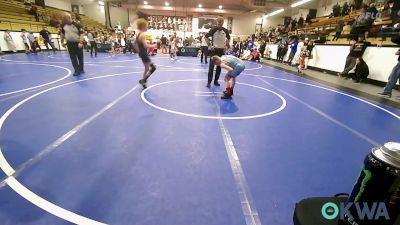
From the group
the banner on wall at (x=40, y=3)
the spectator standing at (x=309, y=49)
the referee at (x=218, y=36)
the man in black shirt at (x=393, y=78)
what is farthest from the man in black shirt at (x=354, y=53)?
the banner on wall at (x=40, y=3)

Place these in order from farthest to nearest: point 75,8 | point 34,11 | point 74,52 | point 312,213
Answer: point 75,8, point 34,11, point 74,52, point 312,213

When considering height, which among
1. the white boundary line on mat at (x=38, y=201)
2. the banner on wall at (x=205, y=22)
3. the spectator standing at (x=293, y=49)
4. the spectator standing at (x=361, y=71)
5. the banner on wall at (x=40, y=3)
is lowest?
the white boundary line on mat at (x=38, y=201)

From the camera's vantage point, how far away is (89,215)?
6.59ft

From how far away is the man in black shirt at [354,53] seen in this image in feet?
32.5

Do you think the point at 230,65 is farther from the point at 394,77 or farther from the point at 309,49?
the point at 309,49

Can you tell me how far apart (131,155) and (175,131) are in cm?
97

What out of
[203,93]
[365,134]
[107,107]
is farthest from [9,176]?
[365,134]

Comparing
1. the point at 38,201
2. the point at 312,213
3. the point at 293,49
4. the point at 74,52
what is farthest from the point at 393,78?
the point at 74,52

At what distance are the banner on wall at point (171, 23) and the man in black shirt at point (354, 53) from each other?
29139mm

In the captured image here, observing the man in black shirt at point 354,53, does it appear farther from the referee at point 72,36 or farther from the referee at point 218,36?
the referee at point 72,36

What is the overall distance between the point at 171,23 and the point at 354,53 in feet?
100

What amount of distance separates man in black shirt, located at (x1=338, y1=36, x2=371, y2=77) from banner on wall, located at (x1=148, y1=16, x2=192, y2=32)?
95.6 ft

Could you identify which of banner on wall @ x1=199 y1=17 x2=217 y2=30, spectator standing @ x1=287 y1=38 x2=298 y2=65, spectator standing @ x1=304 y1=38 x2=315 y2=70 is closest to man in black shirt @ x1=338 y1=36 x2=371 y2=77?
spectator standing @ x1=304 y1=38 x2=315 y2=70

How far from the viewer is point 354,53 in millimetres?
10117
